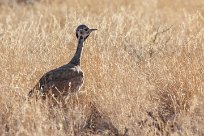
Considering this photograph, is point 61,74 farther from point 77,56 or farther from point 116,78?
point 116,78

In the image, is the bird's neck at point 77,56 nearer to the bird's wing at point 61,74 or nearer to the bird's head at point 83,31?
the bird's head at point 83,31

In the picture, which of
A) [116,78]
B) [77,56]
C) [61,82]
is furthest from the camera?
[77,56]

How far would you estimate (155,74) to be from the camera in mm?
6211

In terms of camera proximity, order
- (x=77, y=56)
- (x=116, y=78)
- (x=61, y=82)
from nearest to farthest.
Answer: (x=61, y=82), (x=116, y=78), (x=77, y=56)

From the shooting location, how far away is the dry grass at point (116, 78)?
202 inches

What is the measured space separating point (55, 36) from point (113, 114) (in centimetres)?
244

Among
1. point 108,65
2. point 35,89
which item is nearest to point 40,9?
point 108,65

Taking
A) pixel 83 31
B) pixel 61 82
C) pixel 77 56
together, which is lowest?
pixel 61 82

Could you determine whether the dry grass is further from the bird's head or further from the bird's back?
the bird's head

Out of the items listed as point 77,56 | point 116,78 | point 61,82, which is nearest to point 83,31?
point 77,56

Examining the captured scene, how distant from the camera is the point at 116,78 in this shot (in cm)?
602

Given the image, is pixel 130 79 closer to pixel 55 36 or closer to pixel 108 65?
pixel 108 65

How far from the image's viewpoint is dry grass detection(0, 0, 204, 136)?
512cm

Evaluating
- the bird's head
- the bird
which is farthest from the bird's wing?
the bird's head
